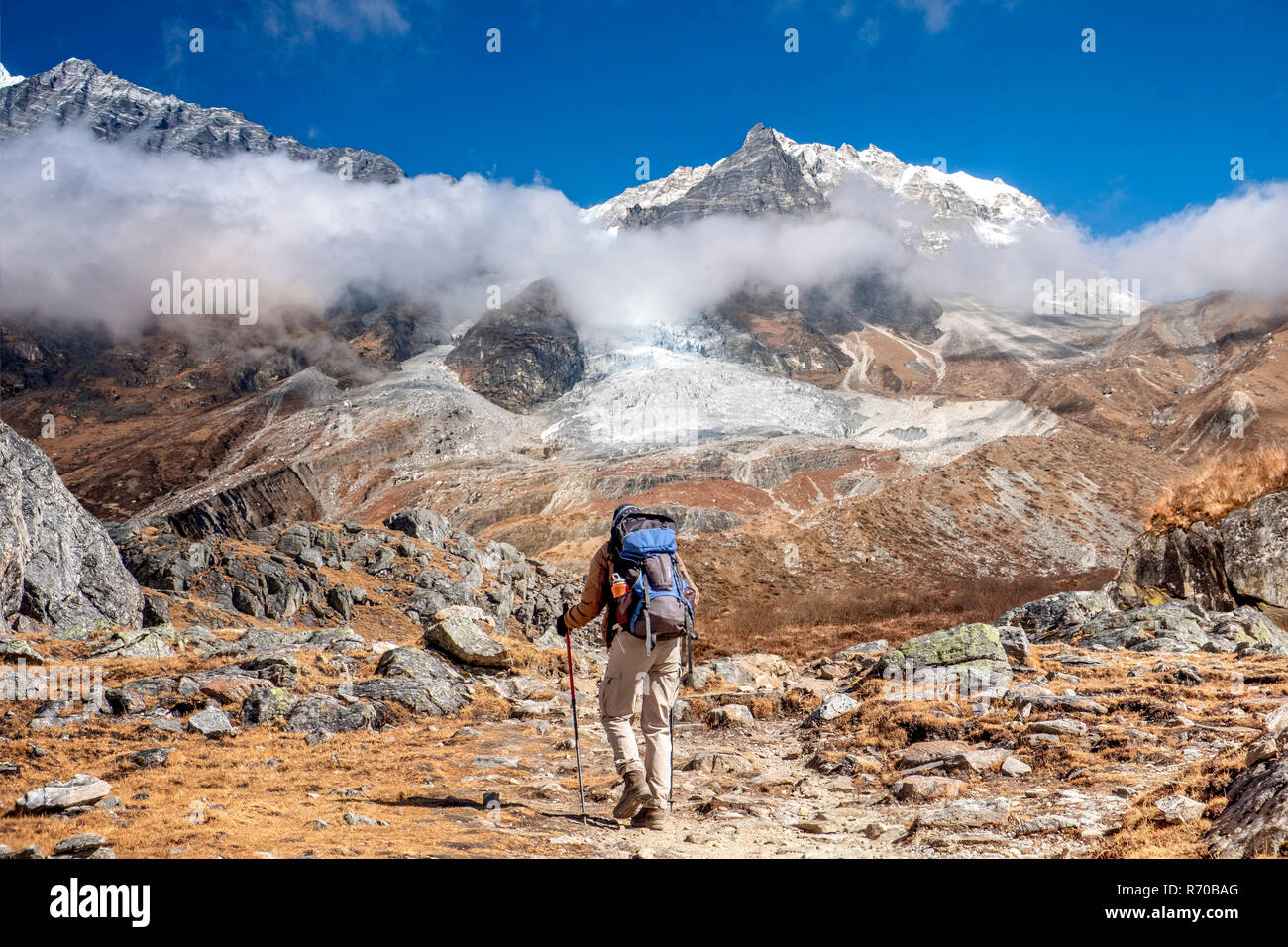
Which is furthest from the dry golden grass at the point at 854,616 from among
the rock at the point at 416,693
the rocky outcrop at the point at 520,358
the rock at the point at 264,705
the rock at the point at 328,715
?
the rocky outcrop at the point at 520,358

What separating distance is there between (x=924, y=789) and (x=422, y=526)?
29.1 meters

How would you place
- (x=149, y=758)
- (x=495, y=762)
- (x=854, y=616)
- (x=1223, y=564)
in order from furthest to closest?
(x=854, y=616) < (x=1223, y=564) < (x=495, y=762) < (x=149, y=758)

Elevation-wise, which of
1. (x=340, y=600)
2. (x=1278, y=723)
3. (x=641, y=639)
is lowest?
(x=1278, y=723)

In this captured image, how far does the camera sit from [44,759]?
8.23 meters

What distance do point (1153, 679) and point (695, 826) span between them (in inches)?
289

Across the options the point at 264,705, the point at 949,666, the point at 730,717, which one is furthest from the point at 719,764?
the point at 264,705

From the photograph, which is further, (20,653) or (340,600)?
(340,600)

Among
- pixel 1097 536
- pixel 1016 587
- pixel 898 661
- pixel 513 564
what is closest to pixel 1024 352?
pixel 1097 536

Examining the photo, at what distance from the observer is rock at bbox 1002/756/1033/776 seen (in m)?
7.33

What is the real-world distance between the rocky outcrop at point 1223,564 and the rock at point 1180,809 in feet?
45.8

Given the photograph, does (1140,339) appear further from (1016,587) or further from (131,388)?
(131,388)

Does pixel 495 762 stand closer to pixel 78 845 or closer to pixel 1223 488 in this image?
pixel 78 845

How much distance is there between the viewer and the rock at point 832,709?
1123cm

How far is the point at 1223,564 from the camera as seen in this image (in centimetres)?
1717
